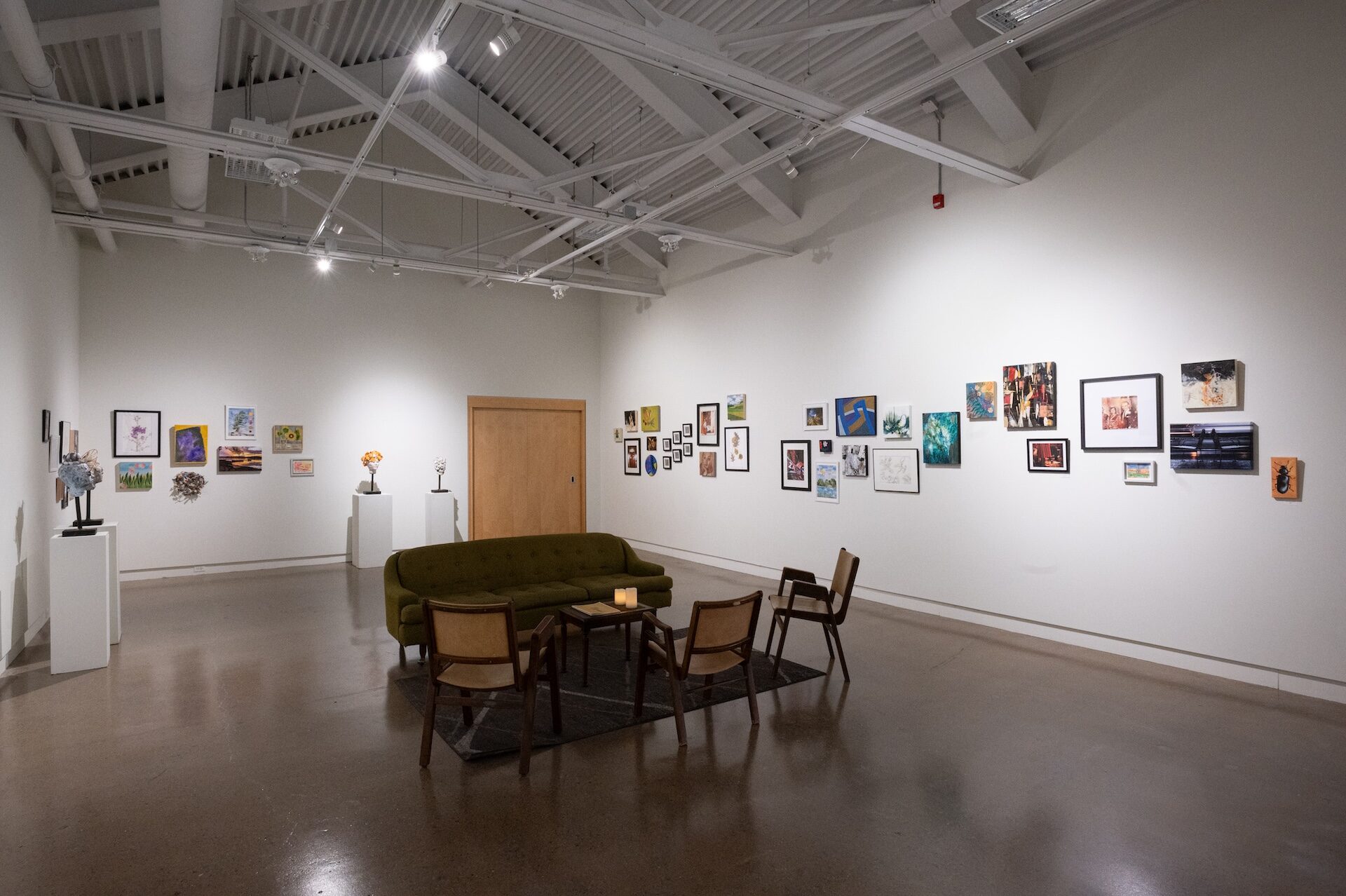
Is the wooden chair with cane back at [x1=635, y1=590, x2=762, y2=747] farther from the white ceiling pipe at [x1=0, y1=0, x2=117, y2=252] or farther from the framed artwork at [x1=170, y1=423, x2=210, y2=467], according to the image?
the framed artwork at [x1=170, y1=423, x2=210, y2=467]

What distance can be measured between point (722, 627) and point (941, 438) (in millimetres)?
3568

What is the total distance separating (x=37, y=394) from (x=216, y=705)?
3413 millimetres

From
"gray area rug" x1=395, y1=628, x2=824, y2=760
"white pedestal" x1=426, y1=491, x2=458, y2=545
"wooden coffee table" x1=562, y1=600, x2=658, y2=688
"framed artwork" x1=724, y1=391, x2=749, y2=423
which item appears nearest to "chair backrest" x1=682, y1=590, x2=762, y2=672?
"gray area rug" x1=395, y1=628, x2=824, y2=760

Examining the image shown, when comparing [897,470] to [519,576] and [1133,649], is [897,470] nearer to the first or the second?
[1133,649]

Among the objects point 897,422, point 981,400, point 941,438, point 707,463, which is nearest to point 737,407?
point 707,463

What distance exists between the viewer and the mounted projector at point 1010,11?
12.2 ft

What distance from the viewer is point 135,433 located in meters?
8.41

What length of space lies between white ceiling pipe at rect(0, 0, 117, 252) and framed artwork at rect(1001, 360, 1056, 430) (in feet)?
22.5

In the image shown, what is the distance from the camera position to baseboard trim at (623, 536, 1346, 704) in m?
4.55

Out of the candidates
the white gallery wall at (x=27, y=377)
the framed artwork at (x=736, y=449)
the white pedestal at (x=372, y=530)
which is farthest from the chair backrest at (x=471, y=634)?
the white pedestal at (x=372, y=530)

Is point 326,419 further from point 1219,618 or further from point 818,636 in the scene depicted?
point 1219,618

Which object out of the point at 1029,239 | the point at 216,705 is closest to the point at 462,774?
the point at 216,705

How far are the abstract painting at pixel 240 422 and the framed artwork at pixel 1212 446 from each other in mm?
9627

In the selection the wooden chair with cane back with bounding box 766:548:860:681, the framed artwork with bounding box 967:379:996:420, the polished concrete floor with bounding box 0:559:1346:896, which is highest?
the framed artwork with bounding box 967:379:996:420
